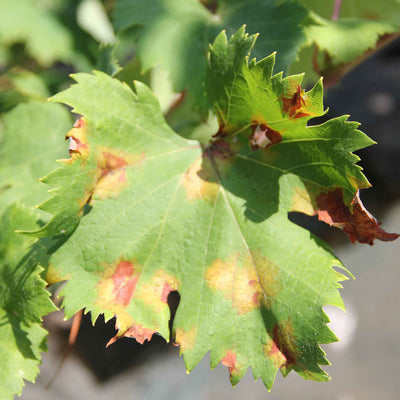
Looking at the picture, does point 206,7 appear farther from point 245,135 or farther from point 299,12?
point 245,135

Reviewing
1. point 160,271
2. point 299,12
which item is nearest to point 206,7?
point 299,12

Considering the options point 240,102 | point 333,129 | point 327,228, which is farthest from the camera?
point 327,228

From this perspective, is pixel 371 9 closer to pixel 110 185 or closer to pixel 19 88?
pixel 110 185

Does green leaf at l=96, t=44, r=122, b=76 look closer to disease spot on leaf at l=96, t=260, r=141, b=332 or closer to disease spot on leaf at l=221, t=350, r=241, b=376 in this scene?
disease spot on leaf at l=96, t=260, r=141, b=332

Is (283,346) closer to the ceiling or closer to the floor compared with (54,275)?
closer to the floor

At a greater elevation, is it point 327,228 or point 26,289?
point 26,289

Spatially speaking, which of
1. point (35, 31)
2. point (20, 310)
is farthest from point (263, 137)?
point (35, 31)
